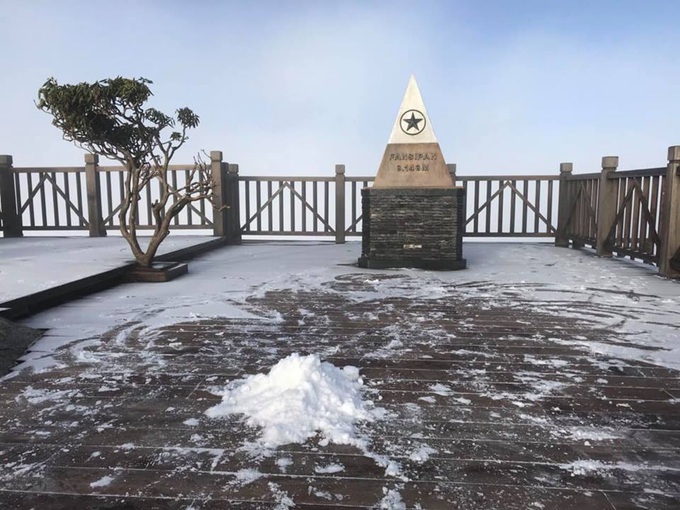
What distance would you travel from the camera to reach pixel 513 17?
9266 mm

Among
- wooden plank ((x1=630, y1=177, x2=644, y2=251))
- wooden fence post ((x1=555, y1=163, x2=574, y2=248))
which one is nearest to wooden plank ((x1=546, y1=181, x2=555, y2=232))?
wooden fence post ((x1=555, y1=163, x2=574, y2=248))

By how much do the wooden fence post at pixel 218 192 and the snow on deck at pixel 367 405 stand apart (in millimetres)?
4606

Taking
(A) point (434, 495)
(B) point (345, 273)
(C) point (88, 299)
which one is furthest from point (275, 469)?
(B) point (345, 273)

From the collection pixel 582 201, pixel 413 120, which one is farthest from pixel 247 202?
pixel 582 201

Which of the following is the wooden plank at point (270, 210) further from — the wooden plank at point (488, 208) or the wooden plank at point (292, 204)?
the wooden plank at point (488, 208)

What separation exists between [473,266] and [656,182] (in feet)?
7.16

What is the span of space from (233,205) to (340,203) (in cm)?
206

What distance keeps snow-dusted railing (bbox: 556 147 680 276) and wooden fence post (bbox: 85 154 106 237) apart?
28.1 feet

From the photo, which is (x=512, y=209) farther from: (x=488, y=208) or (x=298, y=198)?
(x=298, y=198)

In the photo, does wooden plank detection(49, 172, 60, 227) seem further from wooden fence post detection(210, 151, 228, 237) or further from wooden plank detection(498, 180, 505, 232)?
wooden plank detection(498, 180, 505, 232)

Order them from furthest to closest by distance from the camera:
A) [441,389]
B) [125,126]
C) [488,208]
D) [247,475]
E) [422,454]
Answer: [488,208], [125,126], [441,389], [422,454], [247,475]

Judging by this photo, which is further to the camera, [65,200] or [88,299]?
[65,200]

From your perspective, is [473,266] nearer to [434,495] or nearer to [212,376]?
[212,376]

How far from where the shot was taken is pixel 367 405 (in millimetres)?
1933
